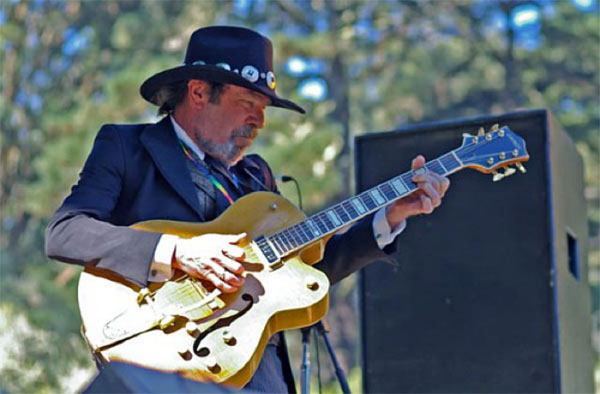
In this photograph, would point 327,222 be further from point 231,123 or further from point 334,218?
point 231,123

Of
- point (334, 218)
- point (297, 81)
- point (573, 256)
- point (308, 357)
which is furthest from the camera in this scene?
point (297, 81)

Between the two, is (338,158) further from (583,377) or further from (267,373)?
(267,373)

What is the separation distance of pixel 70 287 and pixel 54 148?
5.49ft

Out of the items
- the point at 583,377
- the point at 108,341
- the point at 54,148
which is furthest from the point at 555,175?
the point at 54,148

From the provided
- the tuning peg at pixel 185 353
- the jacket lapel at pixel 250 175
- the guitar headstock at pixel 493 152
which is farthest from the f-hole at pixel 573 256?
the tuning peg at pixel 185 353

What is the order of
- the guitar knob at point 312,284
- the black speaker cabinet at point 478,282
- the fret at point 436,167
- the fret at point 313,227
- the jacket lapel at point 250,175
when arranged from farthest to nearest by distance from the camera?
1. the black speaker cabinet at point 478,282
2. the jacket lapel at point 250,175
3. the fret at point 436,167
4. the fret at point 313,227
5. the guitar knob at point 312,284

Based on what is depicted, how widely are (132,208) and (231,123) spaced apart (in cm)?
38

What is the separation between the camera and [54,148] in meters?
13.1

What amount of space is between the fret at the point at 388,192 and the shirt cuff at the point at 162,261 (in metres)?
0.62

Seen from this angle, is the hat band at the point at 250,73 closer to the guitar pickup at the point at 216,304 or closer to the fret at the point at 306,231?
the fret at the point at 306,231

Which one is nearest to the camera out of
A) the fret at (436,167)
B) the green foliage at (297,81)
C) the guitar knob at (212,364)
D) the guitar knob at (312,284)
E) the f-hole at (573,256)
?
the guitar knob at (212,364)

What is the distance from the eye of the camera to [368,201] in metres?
3.00

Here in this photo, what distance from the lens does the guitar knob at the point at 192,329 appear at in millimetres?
2658

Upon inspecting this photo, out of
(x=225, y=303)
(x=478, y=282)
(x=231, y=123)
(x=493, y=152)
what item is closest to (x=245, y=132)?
(x=231, y=123)
